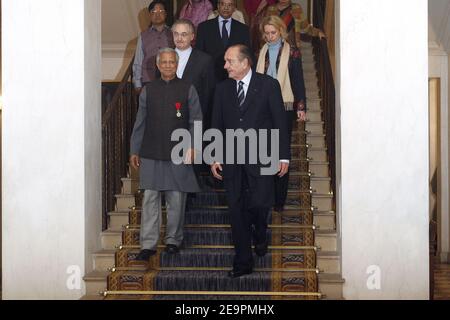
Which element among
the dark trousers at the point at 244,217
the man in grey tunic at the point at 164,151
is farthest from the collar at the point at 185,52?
the dark trousers at the point at 244,217

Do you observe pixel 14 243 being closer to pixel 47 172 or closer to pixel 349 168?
pixel 47 172

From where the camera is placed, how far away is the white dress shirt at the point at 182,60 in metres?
6.23

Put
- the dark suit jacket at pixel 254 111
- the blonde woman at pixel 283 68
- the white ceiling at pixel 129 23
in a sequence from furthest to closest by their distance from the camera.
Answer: the white ceiling at pixel 129 23
the blonde woman at pixel 283 68
the dark suit jacket at pixel 254 111

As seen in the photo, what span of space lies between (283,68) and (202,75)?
66 centimetres

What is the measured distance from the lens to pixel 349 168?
5.52 metres

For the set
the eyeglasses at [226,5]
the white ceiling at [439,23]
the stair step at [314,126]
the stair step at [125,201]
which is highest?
the white ceiling at [439,23]

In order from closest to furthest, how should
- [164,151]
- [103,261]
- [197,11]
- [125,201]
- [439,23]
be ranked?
[164,151] → [103,261] → [125,201] → [197,11] → [439,23]

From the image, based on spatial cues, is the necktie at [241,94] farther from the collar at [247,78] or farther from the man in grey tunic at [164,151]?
the man in grey tunic at [164,151]

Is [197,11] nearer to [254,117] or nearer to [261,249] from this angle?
[254,117]

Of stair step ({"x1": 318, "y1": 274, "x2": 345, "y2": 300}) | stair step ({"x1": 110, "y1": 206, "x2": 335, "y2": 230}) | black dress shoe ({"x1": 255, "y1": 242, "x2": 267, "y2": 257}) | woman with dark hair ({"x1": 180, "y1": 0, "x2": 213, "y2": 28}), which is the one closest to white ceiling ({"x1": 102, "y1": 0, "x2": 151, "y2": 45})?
woman with dark hair ({"x1": 180, "y1": 0, "x2": 213, "y2": 28})

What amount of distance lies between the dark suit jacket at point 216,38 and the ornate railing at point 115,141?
37.5 inches

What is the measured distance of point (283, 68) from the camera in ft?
20.6

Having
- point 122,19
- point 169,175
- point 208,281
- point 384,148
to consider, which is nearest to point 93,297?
point 208,281

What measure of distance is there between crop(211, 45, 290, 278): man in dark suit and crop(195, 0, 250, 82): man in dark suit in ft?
3.91
